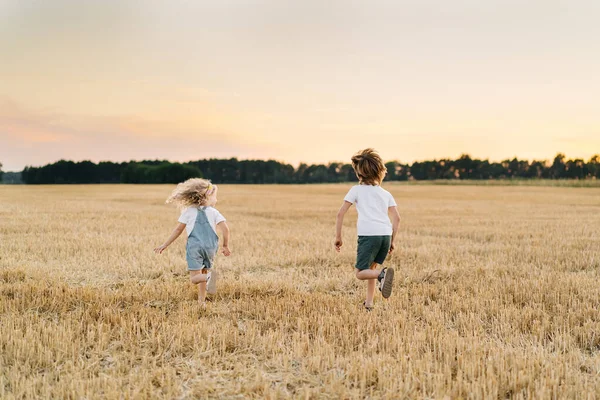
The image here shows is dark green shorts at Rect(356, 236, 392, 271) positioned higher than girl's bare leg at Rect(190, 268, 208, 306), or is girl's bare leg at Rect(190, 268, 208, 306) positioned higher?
dark green shorts at Rect(356, 236, 392, 271)

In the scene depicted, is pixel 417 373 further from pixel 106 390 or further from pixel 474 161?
pixel 474 161

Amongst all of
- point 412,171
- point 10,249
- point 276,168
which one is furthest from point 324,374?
point 412,171

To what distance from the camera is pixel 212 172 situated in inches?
4975

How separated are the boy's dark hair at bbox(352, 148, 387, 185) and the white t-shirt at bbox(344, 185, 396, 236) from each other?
0.12m

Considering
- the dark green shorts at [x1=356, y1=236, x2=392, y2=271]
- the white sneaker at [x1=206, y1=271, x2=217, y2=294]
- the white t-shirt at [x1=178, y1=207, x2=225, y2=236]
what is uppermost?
the white t-shirt at [x1=178, y1=207, x2=225, y2=236]

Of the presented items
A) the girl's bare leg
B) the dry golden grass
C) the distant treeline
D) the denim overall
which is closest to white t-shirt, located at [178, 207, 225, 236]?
the denim overall

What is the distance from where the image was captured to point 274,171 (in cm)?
12294

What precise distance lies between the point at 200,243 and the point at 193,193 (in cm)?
70

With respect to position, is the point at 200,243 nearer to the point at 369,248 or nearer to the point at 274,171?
the point at 369,248

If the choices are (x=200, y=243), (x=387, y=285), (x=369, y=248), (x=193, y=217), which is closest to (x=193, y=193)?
(x=193, y=217)

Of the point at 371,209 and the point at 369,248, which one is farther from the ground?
the point at 371,209

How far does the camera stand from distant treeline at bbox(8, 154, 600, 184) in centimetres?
11381

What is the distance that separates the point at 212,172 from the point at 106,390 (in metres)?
124

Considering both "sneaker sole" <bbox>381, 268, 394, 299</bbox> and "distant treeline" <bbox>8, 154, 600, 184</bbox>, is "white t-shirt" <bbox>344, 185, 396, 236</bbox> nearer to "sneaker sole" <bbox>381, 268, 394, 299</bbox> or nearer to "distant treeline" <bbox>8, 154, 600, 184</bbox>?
"sneaker sole" <bbox>381, 268, 394, 299</bbox>
